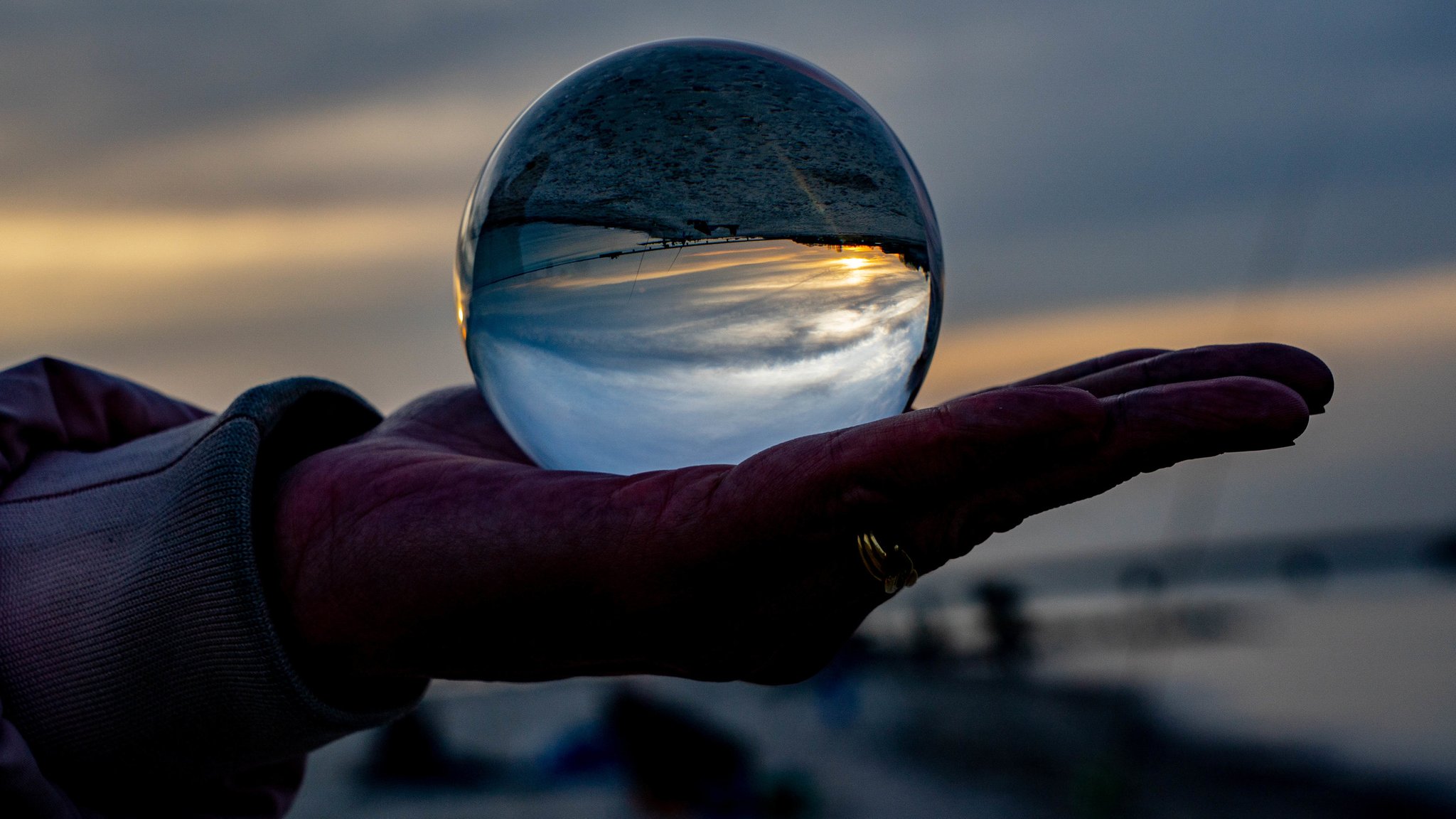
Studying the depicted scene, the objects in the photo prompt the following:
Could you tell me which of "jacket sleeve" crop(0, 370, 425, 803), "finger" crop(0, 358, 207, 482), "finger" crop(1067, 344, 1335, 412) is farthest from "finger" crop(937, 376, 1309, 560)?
"finger" crop(0, 358, 207, 482)

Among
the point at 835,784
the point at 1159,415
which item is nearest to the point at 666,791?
the point at 835,784

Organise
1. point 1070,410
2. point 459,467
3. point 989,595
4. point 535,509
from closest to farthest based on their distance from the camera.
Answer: point 1070,410, point 535,509, point 459,467, point 989,595

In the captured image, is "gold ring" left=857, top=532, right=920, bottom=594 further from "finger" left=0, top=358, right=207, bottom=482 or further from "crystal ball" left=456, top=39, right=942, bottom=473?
"finger" left=0, top=358, right=207, bottom=482

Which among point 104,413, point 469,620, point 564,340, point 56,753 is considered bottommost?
point 56,753

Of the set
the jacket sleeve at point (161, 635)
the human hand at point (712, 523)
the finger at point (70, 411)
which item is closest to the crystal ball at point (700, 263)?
the human hand at point (712, 523)

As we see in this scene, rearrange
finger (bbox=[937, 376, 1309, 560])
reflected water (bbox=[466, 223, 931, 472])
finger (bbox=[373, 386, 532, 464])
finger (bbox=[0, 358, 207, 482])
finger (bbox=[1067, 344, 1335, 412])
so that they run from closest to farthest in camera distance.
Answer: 1. finger (bbox=[937, 376, 1309, 560])
2. finger (bbox=[1067, 344, 1335, 412])
3. reflected water (bbox=[466, 223, 931, 472])
4. finger (bbox=[0, 358, 207, 482])
5. finger (bbox=[373, 386, 532, 464])

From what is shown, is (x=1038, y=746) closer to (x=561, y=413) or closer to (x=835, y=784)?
(x=835, y=784)

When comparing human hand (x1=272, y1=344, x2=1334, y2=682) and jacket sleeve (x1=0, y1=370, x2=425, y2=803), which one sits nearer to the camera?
human hand (x1=272, y1=344, x2=1334, y2=682)
